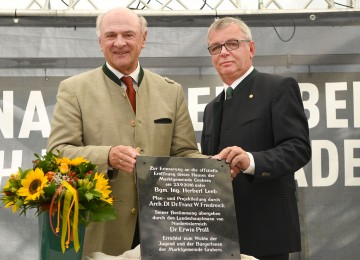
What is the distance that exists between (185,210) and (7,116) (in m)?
2.15

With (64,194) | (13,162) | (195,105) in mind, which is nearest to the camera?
(64,194)

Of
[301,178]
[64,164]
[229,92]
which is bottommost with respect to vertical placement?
[64,164]

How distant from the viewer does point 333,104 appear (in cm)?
423

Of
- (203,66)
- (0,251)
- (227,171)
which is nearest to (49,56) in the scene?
(203,66)

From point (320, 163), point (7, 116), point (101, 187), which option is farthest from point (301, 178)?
point (101, 187)

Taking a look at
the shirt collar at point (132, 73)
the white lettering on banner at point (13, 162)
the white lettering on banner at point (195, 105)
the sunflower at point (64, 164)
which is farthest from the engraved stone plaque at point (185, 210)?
the white lettering on banner at point (13, 162)

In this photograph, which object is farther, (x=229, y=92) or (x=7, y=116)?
(x=7, y=116)

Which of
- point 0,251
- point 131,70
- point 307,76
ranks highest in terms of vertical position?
point 307,76

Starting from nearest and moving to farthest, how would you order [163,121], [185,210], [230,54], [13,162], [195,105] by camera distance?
[185,210], [163,121], [230,54], [13,162], [195,105]

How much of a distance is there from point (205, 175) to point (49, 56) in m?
2.13

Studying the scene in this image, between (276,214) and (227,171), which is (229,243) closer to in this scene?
(227,171)

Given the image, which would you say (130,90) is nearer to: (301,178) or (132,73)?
(132,73)

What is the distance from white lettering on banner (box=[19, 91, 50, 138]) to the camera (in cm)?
418

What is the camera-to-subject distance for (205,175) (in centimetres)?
243
